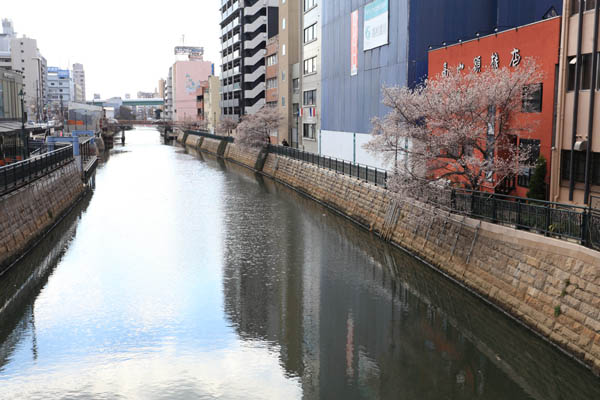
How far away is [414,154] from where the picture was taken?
23906mm

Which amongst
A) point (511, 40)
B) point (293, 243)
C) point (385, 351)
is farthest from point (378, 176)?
point (385, 351)

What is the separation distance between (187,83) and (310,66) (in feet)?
455

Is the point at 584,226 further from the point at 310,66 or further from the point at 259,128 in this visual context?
the point at 259,128

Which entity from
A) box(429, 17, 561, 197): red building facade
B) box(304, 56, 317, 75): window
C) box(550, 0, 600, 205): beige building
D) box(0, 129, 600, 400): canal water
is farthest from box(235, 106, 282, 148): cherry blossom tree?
box(550, 0, 600, 205): beige building

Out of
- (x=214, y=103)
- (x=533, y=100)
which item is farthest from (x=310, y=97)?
(x=214, y=103)

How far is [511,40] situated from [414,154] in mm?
6931

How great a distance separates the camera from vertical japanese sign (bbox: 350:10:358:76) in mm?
44938

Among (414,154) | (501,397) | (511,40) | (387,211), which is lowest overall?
(501,397)

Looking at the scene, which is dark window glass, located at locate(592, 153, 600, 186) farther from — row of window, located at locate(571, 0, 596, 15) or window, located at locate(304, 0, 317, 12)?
window, located at locate(304, 0, 317, 12)

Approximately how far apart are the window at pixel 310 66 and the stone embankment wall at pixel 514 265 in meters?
30.3

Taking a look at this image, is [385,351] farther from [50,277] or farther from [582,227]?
[50,277]

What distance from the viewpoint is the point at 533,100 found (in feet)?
78.5

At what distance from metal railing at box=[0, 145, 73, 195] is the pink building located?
15467 cm

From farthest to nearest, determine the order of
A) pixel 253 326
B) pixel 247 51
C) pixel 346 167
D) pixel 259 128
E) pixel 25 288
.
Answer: pixel 247 51
pixel 259 128
pixel 346 167
pixel 25 288
pixel 253 326
